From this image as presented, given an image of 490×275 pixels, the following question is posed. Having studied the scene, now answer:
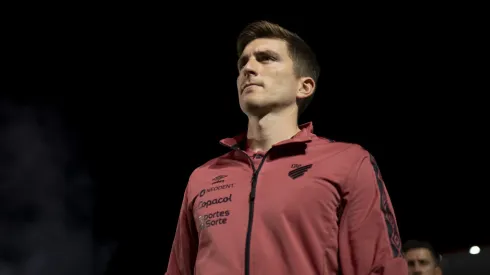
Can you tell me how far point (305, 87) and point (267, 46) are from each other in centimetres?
18

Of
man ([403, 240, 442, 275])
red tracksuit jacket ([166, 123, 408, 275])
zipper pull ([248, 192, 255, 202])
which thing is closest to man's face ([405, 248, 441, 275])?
man ([403, 240, 442, 275])

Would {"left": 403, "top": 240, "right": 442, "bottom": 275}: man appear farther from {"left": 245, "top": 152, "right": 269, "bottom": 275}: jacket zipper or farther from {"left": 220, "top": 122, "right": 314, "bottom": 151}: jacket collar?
{"left": 245, "top": 152, "right": 269, "bottom": 275}: jacket zipper

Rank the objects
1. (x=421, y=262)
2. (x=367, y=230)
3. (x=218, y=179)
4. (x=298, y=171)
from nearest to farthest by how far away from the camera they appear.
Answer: (x=367, y=230)
(x=298, y=171)
(x=218, y=179)
(x=421, y=262)

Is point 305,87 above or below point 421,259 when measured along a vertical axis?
above

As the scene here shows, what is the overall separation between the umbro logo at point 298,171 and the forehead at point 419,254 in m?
2.34

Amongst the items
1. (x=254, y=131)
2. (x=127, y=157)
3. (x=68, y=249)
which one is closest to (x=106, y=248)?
(x=68, y=249)

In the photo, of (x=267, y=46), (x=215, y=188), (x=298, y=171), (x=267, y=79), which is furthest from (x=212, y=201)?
(x=267, y=46)

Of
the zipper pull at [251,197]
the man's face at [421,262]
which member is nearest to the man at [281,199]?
the zipper pull at [251,197]

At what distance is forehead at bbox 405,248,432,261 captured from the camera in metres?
3.86

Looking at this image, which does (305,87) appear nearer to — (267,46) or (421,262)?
(267,46)

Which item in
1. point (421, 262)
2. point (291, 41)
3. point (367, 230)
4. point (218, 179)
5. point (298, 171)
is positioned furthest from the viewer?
point (421, 262)

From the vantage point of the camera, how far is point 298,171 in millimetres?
1750

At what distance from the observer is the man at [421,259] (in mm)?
3820

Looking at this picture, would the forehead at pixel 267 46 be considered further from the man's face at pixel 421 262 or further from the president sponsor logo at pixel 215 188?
the man's face at pixel 421 262
